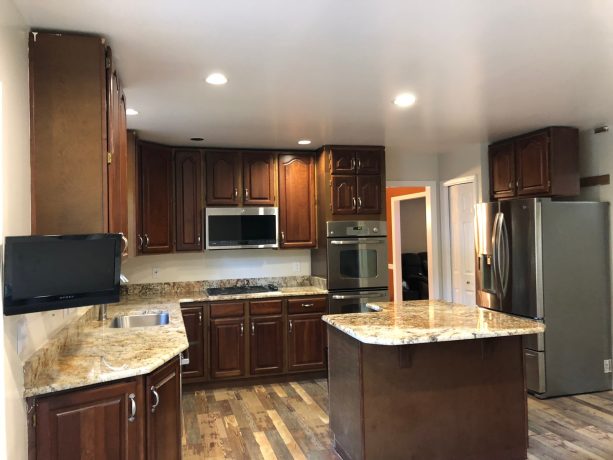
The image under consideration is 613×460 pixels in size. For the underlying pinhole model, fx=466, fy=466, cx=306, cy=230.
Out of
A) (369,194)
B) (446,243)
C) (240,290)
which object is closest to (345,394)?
(240,290)

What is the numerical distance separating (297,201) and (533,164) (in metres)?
2.30

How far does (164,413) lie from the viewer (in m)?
2.29

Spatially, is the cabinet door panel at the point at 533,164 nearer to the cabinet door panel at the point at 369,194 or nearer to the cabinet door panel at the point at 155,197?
the cabinet door panel at the point at 369,194

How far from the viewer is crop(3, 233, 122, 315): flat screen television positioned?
5.44 ft

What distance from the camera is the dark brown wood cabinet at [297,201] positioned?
4898 mm

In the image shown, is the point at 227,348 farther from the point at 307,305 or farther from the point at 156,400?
the point at 156,400

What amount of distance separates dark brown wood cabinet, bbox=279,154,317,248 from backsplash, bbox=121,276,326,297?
51 cm

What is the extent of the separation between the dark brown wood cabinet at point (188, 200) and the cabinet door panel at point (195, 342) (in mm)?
671

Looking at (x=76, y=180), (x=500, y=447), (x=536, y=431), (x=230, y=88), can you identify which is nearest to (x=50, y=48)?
(x=76, y=180)

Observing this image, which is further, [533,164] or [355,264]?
[355,264]

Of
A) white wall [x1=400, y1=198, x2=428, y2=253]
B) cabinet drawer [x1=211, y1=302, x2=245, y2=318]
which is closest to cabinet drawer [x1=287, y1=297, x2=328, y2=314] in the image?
cabinet drawer [x1=211, y1=302, x2=245, y2=318]

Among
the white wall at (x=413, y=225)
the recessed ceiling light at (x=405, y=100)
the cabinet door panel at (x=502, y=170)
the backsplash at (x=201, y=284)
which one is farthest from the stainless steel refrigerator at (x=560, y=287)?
the white wall at (x=413, y=225)

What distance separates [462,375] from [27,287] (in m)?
2.34

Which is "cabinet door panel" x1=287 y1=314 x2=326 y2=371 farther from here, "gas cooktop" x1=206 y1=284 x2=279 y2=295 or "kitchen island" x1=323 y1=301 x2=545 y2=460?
"kitchen island" x1=323 y1=301 x2=545 y2=460
